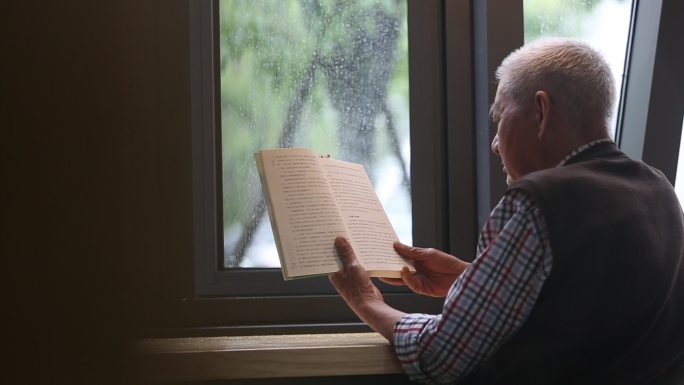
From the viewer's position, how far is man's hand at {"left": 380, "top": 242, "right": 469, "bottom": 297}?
1599mm

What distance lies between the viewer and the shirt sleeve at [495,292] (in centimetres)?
112

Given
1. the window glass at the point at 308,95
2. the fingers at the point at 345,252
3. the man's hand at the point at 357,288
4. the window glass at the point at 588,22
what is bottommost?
the man's hand at the point at 357,288

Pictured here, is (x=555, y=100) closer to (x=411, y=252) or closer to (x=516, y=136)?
(x=516, y=136)

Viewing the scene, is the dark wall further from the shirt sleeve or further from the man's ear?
the man's ear

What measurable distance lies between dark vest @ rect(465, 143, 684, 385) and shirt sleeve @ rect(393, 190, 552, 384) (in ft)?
0.07

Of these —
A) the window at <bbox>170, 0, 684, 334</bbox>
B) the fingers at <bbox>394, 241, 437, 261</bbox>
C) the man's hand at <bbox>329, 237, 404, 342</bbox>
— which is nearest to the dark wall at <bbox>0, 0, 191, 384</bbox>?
the man's hand at <bbox>329, 237, 404, 342</bbox>

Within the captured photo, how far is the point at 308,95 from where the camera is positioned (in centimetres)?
199

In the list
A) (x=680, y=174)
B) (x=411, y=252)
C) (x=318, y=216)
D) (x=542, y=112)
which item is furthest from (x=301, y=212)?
(x=680, y=174)

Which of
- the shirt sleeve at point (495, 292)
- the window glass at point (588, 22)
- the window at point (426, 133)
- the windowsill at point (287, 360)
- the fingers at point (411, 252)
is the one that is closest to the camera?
the shirt sleeve at point (495, 292)

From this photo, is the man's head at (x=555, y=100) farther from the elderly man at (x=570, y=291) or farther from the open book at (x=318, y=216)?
the open book at (x=318, y=216)

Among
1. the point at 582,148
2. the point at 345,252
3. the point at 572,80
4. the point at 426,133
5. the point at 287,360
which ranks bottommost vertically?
the point at 287,360

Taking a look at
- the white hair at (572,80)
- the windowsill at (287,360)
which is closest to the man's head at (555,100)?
the white hair at (572,80)

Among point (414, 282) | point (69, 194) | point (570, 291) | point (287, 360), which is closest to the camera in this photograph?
point (69, 194)

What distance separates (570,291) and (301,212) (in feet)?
1.71
